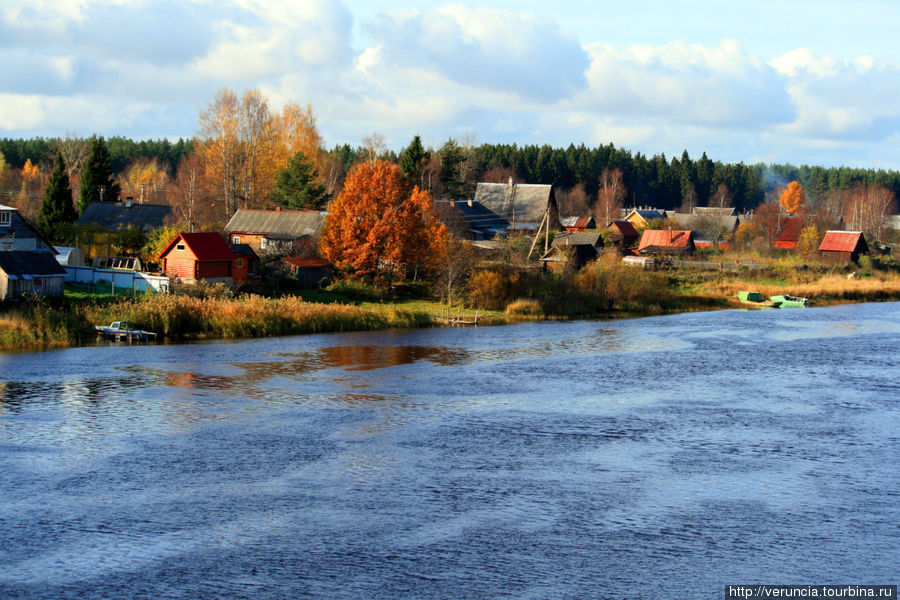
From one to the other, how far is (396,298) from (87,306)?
18.3 meters

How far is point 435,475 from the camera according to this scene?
21.5 metres

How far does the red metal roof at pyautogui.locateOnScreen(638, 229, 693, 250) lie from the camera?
83375 millimetres

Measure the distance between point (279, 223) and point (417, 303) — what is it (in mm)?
13534

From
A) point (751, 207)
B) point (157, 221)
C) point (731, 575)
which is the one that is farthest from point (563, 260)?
point (751, 207)

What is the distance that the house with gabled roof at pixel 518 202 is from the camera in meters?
90.2

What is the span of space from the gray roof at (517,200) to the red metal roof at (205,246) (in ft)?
145

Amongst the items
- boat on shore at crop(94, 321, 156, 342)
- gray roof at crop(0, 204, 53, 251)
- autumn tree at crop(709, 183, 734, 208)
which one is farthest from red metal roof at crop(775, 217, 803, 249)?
gray roof at crop(0, 204, 53, 251)

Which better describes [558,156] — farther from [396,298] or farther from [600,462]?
[600,462]

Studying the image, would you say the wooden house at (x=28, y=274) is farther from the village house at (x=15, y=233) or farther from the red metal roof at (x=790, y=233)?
the red metal roof at (x=790, y=233)

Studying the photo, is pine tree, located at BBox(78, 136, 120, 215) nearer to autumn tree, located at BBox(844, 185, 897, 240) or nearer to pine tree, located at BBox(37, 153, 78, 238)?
pine tree, located at BBox(37, 153, 78, 238)

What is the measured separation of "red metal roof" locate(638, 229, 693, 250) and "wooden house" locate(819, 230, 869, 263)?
11.7 metres

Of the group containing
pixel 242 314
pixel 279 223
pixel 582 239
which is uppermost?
pixel 279 223

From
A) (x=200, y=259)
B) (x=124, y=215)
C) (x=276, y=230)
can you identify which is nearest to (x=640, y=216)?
(x=276, y=230)

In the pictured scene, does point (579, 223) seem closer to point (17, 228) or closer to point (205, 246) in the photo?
point (205, 246)
